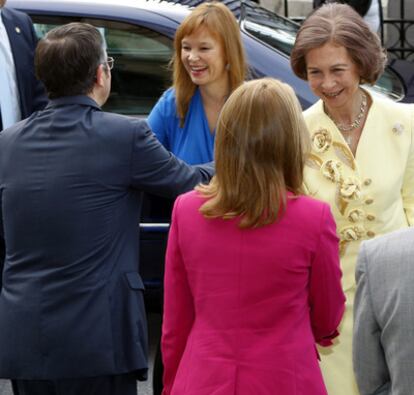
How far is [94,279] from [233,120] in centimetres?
81

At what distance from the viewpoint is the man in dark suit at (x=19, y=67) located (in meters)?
4.88

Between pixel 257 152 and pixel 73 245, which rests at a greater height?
pixel 257 152

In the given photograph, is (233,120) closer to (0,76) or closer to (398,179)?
(398,179)

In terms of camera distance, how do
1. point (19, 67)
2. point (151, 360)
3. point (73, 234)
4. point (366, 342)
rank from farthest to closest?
point (151, 360) < point (19, 67) < point (73, 234) < point (366, 342)

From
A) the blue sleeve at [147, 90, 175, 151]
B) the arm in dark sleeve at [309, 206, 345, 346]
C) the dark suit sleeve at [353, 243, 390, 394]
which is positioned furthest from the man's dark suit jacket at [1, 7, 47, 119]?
the dark suit sleeve at [353, 243, 390, 394]

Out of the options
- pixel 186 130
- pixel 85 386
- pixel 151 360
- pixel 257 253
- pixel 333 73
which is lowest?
pixel 151 360

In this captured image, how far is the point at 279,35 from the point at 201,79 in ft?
6.67

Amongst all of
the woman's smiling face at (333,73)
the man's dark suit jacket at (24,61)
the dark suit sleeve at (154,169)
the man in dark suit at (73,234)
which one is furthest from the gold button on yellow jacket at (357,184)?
the man's dark suit jacket at (24,61)

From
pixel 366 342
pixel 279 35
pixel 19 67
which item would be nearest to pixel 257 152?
pixel 366 342

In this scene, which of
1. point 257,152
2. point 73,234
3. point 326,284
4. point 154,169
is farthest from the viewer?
point 154,169

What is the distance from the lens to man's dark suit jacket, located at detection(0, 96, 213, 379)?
11.8 feet

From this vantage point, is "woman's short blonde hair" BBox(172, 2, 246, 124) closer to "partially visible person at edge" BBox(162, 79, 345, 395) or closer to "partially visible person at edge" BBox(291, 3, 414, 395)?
"partially visible person at edge" BBox(291, 3, 414, 395)

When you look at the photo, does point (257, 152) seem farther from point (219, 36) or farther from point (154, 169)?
point (219, 36)

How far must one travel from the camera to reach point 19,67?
4.88 meters
